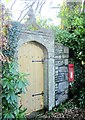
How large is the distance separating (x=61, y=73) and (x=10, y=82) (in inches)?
96.4

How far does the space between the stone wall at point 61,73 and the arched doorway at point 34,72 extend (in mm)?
442

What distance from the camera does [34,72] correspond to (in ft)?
18.1

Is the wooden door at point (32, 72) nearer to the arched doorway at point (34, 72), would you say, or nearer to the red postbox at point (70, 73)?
the arched doorway at point (34, 72)

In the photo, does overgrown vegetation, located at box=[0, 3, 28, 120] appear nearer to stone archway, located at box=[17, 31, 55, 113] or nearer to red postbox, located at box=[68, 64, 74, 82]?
stone archway, located at box=[17, 31, 55, 113]

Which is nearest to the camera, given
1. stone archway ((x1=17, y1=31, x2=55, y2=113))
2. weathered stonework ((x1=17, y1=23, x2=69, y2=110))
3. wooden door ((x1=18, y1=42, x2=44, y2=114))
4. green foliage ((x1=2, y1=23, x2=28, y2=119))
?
green foliage ((x1=2, y1=23, x2=28, y2=119))

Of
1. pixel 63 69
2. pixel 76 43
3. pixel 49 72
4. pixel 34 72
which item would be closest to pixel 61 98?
pixel 63 69

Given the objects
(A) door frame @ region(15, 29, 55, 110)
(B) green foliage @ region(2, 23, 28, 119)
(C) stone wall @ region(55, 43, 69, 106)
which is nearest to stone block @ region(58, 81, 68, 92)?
(C) stone wall @ region(55, 43, 69, 106)

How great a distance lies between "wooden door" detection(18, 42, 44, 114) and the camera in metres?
5.20

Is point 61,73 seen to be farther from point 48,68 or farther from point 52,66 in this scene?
point 48,68

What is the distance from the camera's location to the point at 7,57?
421 centimetres

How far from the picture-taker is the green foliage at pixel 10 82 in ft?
13.2

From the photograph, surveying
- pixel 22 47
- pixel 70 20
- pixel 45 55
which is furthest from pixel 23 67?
pixel 70 20

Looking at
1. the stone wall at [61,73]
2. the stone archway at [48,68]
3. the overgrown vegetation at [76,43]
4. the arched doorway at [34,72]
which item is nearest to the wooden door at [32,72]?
the arched doorway at [34,72]

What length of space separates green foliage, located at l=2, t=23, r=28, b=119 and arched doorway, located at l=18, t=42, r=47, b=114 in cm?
67
